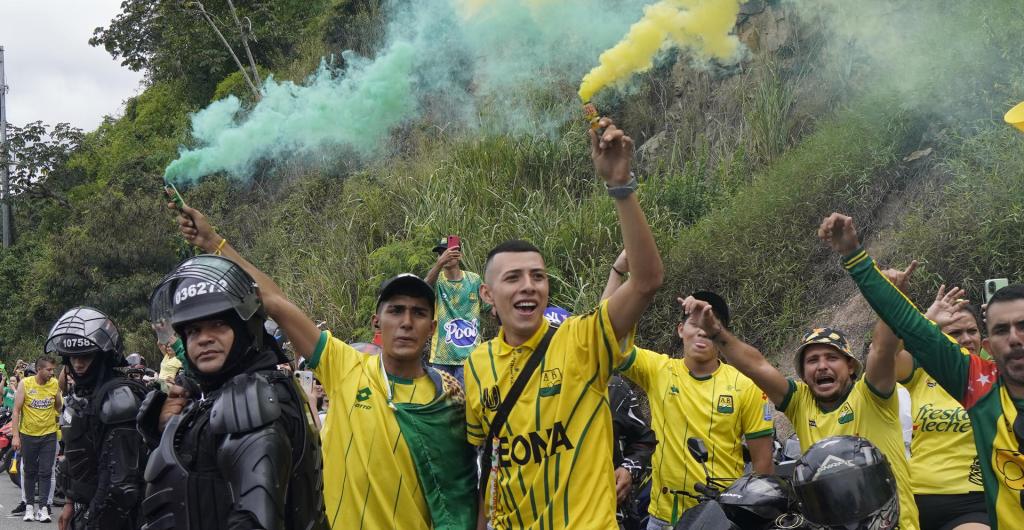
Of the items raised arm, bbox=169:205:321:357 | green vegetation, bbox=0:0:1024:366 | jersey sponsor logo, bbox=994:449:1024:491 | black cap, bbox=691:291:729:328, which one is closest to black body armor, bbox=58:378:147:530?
raised arm, bbox=169:205:321:357

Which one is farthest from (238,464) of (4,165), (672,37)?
(4,165)

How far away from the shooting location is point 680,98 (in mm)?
14219

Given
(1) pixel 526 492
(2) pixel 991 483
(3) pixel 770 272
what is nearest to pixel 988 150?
(3) pixel 770 272

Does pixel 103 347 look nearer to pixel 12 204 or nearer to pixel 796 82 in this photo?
pixel 796 82

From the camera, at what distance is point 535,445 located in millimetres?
3713

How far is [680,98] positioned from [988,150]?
17.3 ft

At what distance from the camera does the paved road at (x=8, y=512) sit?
1209cm

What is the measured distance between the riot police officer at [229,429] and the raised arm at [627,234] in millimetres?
1162

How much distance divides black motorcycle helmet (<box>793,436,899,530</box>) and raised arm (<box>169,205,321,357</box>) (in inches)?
80.9

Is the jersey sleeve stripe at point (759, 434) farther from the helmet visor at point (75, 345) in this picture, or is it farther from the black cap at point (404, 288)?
the helmet visor at point (75, 345)

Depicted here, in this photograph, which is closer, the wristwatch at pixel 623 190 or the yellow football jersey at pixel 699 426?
the wristwatch at pixel 623 190

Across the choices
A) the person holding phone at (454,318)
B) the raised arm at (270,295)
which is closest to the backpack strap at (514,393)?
the raised arm at (270,295)

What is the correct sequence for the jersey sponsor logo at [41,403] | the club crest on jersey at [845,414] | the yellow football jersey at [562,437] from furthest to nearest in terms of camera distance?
the jersey sponsor logo at [41,403], the club crest on jersey at [845,414], the yellow football jersey at [562,437]

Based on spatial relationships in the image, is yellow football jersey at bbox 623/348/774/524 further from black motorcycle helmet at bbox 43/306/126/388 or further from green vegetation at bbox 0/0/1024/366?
green vegetation at bbox 0/0/1024/366
